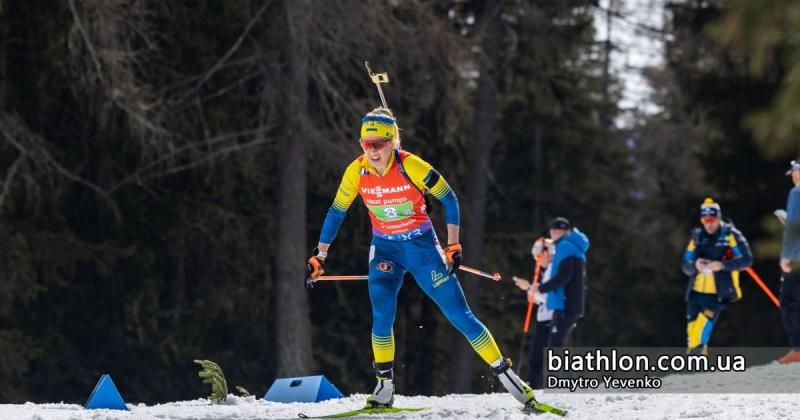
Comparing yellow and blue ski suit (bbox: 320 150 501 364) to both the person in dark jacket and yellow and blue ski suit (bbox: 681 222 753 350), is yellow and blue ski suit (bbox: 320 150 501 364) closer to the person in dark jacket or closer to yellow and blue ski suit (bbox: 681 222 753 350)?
the person in dark jacket

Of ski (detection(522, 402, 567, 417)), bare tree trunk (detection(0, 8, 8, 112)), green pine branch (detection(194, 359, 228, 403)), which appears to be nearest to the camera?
ski (detection(522, 402, 567, 417))

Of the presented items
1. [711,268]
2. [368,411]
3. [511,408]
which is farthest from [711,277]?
[368,411]

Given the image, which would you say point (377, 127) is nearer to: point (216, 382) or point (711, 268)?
point (216, 382)

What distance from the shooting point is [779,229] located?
11.3 feet

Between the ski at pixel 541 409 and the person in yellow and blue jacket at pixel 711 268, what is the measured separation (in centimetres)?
471

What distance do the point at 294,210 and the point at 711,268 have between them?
8.12m

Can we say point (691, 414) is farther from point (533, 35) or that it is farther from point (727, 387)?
point (533, 35)

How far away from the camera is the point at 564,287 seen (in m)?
11.8

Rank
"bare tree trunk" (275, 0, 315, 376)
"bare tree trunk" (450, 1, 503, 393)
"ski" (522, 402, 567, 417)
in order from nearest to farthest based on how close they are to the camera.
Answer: "ski" (522, 402, 567, 417) → "bare tree trunk" (275, 0, 315, 376) → "bare tree trunk" (450, 1, 503, 393)

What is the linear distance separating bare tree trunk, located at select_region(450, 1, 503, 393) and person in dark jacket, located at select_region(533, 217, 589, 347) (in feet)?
34.4

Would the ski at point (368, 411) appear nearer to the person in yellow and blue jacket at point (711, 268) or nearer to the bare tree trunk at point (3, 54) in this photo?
the person in yellow and blue jacket at point (711, 268)

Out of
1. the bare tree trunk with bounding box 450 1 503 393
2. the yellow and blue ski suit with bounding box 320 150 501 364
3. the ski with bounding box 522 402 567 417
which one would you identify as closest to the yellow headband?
the yellow and blue ski suit with bounding box 320 150 501 364

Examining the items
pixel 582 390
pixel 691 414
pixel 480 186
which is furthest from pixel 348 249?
pixel 691 414

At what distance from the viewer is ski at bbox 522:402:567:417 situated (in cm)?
745
